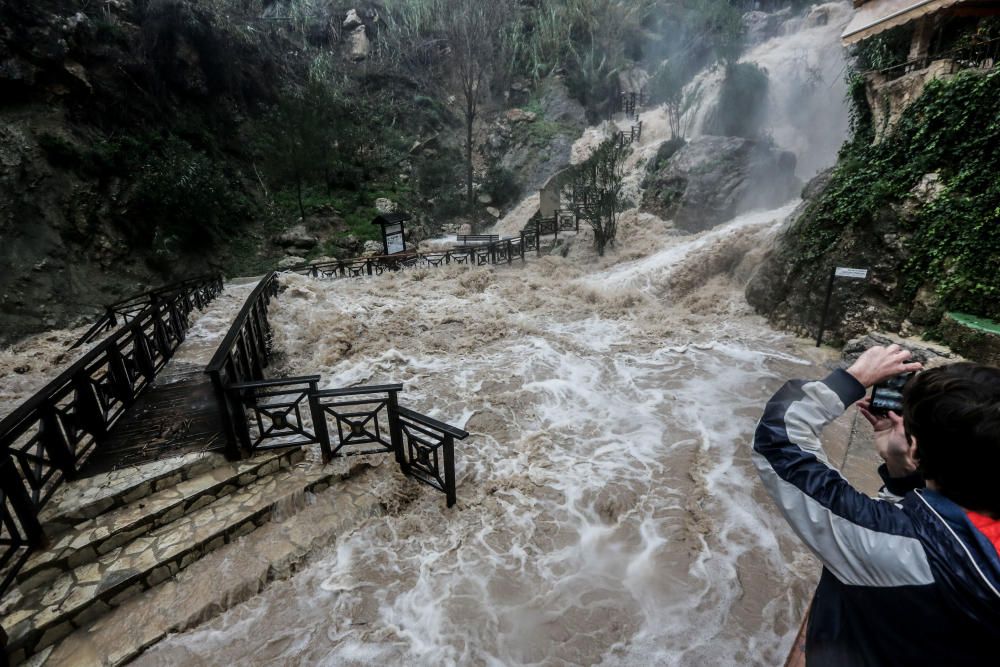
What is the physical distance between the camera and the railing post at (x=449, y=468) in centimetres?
475

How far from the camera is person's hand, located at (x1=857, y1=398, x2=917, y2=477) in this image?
5.06ft

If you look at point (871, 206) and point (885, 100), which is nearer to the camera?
point (871, 206)

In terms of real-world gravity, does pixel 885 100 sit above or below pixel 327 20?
below

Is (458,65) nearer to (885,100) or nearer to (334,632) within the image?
(885,100)

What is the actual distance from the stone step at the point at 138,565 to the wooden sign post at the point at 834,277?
9.80 m

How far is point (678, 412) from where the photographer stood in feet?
24.6

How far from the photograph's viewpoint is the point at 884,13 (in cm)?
1069

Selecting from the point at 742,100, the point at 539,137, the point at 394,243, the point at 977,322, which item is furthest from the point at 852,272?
the point at 539,137

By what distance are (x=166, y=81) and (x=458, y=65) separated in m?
14.4

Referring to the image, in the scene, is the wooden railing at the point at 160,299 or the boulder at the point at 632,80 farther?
the boulder at the point at 632,80

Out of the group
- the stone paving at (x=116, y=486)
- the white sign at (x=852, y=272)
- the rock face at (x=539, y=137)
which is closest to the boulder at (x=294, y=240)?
the rock face at (x=539, y=137)

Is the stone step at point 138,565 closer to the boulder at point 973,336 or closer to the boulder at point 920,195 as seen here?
the boulder at point 973,336

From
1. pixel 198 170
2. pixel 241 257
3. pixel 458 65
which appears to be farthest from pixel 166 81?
pixel 458 65

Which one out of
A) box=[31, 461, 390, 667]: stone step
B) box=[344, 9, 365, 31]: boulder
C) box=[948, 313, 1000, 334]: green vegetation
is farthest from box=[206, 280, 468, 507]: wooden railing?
box=[344, 9, 365, 31]: boulder
